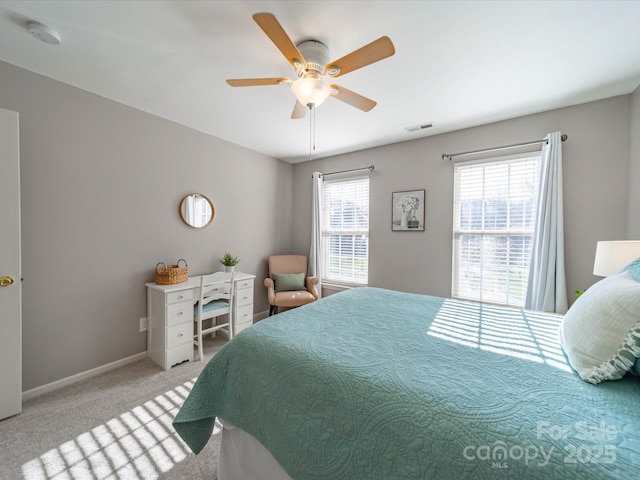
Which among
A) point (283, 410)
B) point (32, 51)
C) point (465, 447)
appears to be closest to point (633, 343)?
point (465, 447)

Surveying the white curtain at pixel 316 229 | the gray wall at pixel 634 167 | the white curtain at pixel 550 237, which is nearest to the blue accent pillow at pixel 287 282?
the white curtain at pixel 316 229

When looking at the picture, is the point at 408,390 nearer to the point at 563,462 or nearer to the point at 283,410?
the point at 563,462

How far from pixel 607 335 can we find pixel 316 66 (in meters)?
1.93

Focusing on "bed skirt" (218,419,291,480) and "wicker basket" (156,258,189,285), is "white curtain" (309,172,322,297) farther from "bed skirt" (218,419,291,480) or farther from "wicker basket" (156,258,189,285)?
"bed skirt" (218,419,291,480)

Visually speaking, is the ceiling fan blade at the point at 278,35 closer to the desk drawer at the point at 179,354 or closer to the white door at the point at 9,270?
the white door at the point at 9,270

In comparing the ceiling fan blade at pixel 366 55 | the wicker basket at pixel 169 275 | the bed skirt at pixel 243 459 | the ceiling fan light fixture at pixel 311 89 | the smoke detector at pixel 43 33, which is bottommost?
the bed skirt at pixel 243 459

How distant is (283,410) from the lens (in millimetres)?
1026

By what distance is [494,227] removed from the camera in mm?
2797

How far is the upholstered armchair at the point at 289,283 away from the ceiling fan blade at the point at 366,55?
2.68 metres

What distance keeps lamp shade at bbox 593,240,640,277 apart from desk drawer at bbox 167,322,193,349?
343 cm

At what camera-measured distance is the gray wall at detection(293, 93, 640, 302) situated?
7.34 ft

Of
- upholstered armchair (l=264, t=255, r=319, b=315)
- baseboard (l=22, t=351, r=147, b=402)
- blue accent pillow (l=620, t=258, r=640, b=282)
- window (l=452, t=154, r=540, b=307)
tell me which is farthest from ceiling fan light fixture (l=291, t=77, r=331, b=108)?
baseboard (l=22, t=351, r=147, b=402)

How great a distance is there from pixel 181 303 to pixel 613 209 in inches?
160

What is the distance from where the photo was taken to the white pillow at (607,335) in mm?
831
